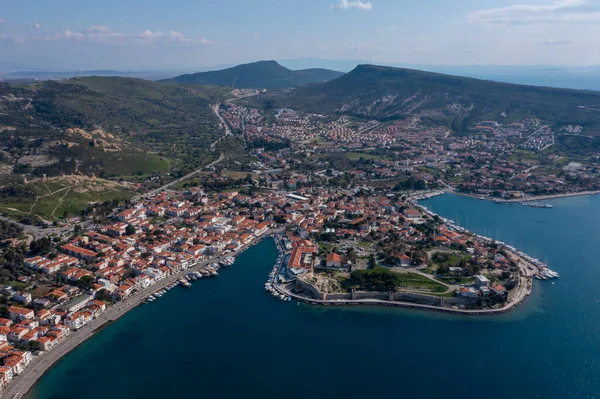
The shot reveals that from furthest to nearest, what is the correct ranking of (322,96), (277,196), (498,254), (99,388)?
(322,96), (277,196), (498,254), (99,388)

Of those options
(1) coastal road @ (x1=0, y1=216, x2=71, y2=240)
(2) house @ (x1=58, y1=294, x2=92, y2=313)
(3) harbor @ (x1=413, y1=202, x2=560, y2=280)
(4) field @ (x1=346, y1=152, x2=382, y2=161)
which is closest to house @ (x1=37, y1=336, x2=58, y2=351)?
(2) house @ (x1=58, y1=294, x2=92, y2=313)

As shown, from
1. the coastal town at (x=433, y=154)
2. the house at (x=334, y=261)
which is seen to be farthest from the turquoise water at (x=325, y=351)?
the coastal town at (x=433, y=154)

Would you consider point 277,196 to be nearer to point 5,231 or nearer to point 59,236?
point 59,236

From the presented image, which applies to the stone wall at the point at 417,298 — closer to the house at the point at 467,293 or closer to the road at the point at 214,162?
the house at the point at 467,293

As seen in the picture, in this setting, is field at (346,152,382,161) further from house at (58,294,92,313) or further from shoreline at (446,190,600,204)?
house at (58,294,92,313)

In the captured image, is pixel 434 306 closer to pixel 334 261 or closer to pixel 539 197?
pixel 334 261

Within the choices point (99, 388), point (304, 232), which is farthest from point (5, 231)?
point (304, 232)

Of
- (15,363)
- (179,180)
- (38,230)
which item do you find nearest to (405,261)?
(15,363)
